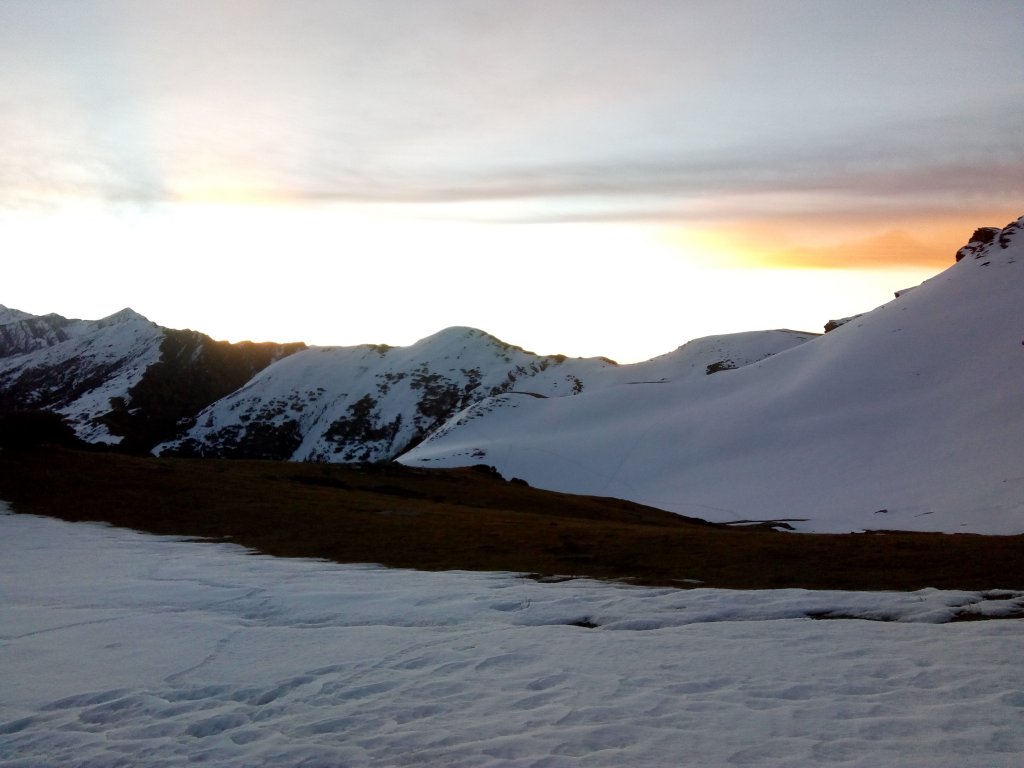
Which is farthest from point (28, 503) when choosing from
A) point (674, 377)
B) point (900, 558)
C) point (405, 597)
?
point (674, 377)

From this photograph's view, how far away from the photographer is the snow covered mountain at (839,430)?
58.6m

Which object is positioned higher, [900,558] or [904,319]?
[904,319]

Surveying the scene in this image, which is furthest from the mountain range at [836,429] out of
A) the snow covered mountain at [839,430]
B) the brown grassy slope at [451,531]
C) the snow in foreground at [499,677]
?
the snow in foreground at [499,677]

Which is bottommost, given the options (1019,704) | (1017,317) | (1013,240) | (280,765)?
(280,765)

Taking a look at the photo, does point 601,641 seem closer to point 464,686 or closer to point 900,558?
point 464,686

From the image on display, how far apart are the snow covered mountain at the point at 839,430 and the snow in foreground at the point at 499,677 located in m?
39.2

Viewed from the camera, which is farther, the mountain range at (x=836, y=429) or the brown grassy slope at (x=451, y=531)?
the mountain range at (x=836, y=429)

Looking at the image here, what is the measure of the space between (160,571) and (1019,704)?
18021 millimetres

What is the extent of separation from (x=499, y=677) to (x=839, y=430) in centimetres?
7186

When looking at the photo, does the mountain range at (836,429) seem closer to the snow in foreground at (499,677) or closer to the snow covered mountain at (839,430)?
the snow covered mountain at (839,430)

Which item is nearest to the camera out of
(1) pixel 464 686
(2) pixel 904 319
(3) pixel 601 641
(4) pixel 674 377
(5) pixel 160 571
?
(1) pixel 464 686

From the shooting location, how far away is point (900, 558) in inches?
839

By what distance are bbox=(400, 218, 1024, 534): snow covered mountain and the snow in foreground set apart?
129 ft

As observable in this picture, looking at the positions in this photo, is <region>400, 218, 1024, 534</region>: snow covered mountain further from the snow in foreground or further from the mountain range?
the snow in foreground
